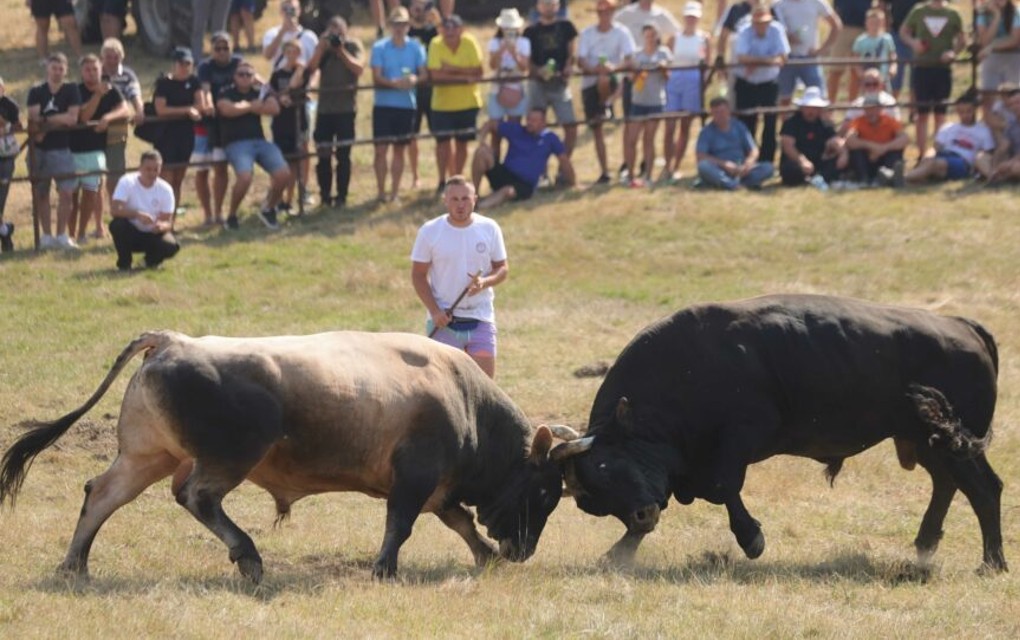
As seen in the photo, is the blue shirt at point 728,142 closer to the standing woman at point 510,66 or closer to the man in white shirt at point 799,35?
the man in white shirt at point 799,35

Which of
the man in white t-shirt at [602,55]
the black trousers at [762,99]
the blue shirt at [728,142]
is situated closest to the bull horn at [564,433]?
the blue shirt at [728,142]

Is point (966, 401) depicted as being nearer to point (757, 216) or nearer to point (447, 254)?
point (447, 254)

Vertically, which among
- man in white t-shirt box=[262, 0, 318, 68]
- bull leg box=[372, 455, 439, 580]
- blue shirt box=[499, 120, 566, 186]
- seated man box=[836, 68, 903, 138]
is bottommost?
bull leg box=[372, 455, 439, 580]

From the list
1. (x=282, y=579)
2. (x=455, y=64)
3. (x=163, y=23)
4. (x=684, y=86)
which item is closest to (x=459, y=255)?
(x=282, y=579)

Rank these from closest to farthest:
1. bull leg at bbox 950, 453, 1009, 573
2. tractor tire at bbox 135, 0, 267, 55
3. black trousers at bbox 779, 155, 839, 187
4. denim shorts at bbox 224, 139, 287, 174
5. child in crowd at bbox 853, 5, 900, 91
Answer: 1. bull leg at bbox 950, 453, 1009, 573
2. denim shorts at bbox 224, 139, 287, 174
3. black trousers at bbox 779, 155, 839, 187
4. child in crowd at bbox 853, 5, 900, 91
5. tractor tire at bbox 135, 0, 267, 55

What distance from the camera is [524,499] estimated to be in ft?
32.4

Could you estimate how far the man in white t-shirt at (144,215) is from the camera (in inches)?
661

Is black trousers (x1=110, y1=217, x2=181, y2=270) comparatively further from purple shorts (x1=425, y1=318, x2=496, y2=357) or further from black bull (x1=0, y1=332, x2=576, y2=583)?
black bull (x1=0, y1=332, x2=576, y2=583)

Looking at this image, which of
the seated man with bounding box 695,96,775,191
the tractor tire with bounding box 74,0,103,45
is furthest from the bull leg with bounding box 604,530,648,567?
the tractor tire with bounding box 74,0,103,45

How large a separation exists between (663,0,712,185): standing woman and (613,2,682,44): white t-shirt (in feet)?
1.85

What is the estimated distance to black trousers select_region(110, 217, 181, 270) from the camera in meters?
16.9

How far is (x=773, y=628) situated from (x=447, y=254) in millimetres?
3860

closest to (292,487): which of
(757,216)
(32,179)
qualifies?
(32,179)

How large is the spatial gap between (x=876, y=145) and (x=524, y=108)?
12.7ft
